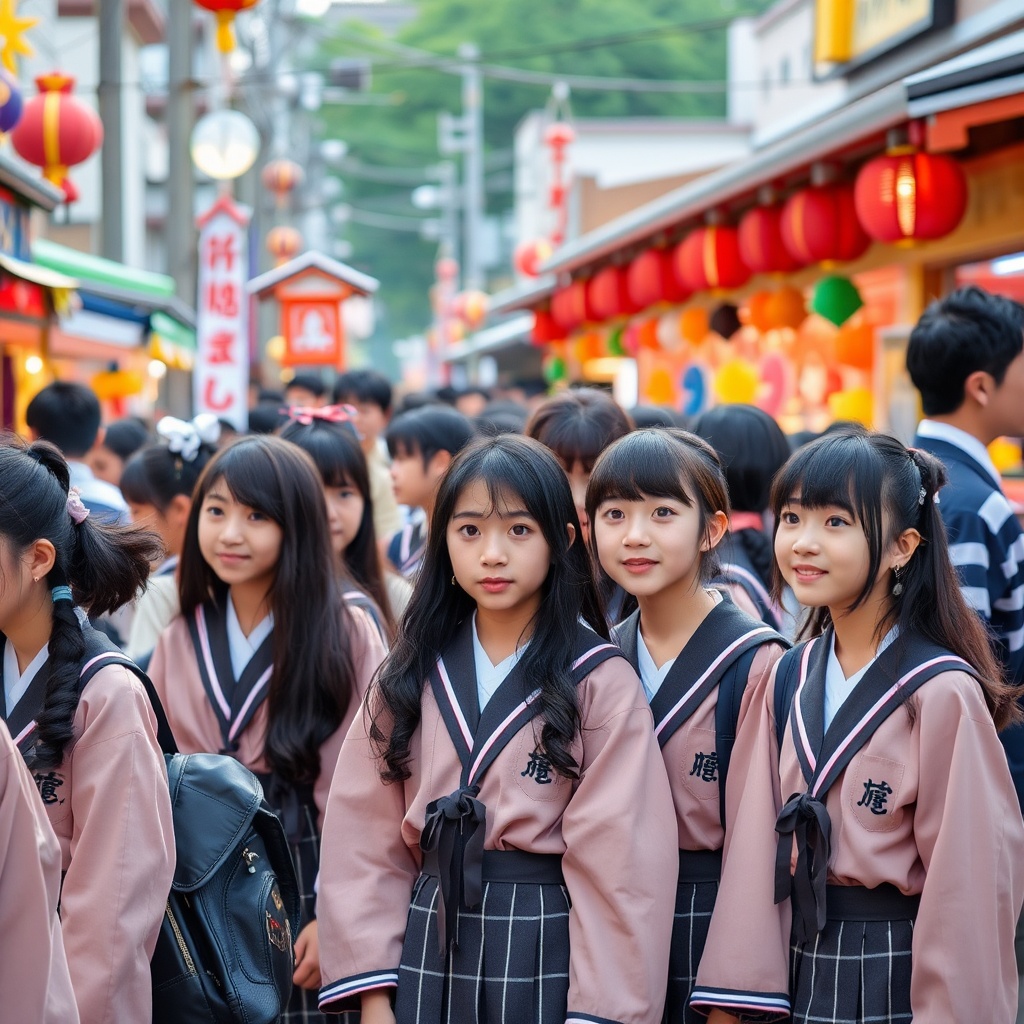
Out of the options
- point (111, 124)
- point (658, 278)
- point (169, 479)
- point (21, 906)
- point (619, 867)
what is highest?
point (111, 124)

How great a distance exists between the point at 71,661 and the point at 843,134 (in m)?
5.35

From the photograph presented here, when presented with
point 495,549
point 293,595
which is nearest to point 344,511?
point 293,595

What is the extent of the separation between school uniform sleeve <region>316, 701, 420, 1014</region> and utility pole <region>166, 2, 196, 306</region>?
1116cm

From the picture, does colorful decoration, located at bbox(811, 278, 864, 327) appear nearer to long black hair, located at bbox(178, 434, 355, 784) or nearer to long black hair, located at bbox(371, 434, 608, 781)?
long black hair, located at bbox(178, 434, 355, 784)

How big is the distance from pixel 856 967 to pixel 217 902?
4.34ft

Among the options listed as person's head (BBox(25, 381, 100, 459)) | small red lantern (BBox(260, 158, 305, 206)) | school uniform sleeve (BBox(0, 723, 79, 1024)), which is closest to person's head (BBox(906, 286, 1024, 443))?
school uniform sleeve (BBox(0, 723, 79, 1024))

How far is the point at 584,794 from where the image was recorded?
9.63 feet

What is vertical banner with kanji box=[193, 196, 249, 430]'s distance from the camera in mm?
11047

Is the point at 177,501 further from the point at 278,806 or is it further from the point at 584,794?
the point at 584,794

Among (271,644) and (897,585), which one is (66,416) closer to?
(271,644)

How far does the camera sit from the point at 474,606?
3277 millimetres

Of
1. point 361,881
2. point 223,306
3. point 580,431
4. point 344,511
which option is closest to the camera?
point 361,881

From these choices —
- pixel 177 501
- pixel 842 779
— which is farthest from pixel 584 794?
pixel 177 501

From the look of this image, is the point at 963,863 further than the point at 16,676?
No
